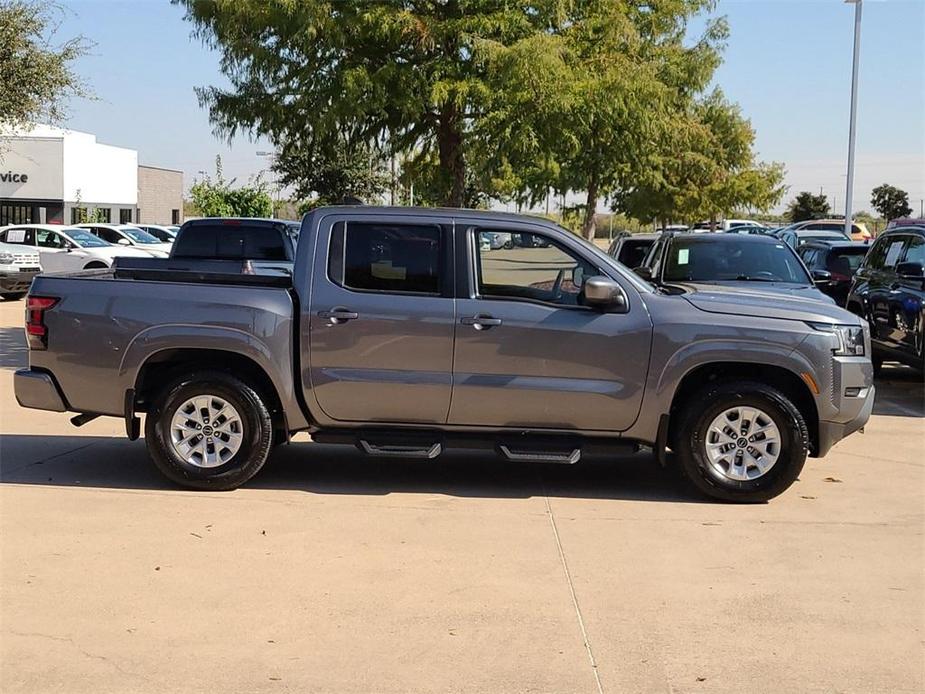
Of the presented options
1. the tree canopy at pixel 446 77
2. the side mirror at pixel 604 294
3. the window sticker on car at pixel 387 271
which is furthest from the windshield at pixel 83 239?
the side mirror at pixel 604 294

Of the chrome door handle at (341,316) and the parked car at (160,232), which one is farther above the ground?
the parked car at (160,232)

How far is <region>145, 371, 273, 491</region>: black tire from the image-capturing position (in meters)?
7.34

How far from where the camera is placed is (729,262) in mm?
11852

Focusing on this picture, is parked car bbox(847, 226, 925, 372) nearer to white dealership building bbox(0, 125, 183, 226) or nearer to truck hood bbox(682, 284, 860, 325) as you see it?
truck hood bbox(682, 284, 860, 325)

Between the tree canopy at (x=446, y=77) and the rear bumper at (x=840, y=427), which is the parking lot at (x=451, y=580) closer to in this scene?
the rear bumper at (x=840, y=427)

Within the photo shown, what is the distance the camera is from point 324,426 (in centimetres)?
746

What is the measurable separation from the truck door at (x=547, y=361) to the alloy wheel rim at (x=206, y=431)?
1487 millimetres

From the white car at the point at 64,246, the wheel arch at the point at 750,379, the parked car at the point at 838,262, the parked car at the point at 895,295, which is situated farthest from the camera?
the white car at the point at 64,246

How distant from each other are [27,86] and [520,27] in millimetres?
16028

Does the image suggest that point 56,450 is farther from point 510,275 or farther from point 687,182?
point 687,182

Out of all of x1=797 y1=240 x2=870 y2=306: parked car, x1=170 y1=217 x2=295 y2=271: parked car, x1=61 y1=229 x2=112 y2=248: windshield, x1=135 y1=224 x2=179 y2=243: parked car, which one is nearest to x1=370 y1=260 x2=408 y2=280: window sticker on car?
x1=170 y1=217 x2=295 y2=271: parked car

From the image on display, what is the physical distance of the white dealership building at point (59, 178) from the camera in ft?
158

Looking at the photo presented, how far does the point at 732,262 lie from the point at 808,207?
73884 millimetres

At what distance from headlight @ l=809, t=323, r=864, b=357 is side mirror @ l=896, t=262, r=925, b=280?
4.88m
